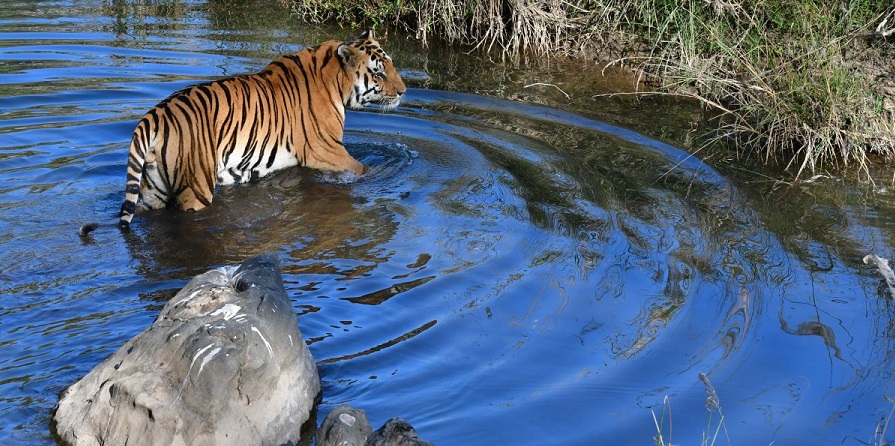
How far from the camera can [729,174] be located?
7035 mm

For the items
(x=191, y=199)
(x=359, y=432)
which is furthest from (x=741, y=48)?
(x=359, y=432)

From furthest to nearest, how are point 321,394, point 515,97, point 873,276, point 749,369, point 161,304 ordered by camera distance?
1. point 515,97
2. point 873,276
3. point 161,304
4. point 749,369
5. point 321,394

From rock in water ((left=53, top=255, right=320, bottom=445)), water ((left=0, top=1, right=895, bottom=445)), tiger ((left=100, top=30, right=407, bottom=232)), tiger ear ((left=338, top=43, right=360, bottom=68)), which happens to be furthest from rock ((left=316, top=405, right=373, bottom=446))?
tiger ear ((left=338, top=43, right=360, bottom=68))

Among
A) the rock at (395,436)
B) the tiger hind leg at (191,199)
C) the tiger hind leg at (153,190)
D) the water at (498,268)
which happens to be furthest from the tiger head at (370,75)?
the rock at (395,436)

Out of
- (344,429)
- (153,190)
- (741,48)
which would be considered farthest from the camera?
(741,48)

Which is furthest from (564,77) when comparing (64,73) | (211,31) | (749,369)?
(749,369)

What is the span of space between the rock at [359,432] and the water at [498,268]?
1.82 feet

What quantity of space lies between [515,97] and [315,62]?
210 centimetres

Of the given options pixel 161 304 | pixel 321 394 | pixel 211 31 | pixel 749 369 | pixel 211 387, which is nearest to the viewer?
pixel 211 387

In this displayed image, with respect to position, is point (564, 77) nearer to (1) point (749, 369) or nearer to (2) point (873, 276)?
(2) point (873, 276)

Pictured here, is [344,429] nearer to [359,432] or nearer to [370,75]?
[359,432]

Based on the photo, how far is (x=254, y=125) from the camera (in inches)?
262

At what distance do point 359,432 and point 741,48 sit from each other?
589cm

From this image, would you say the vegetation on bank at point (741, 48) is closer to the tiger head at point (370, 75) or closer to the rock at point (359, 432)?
the tiger head at point (370, 75)
